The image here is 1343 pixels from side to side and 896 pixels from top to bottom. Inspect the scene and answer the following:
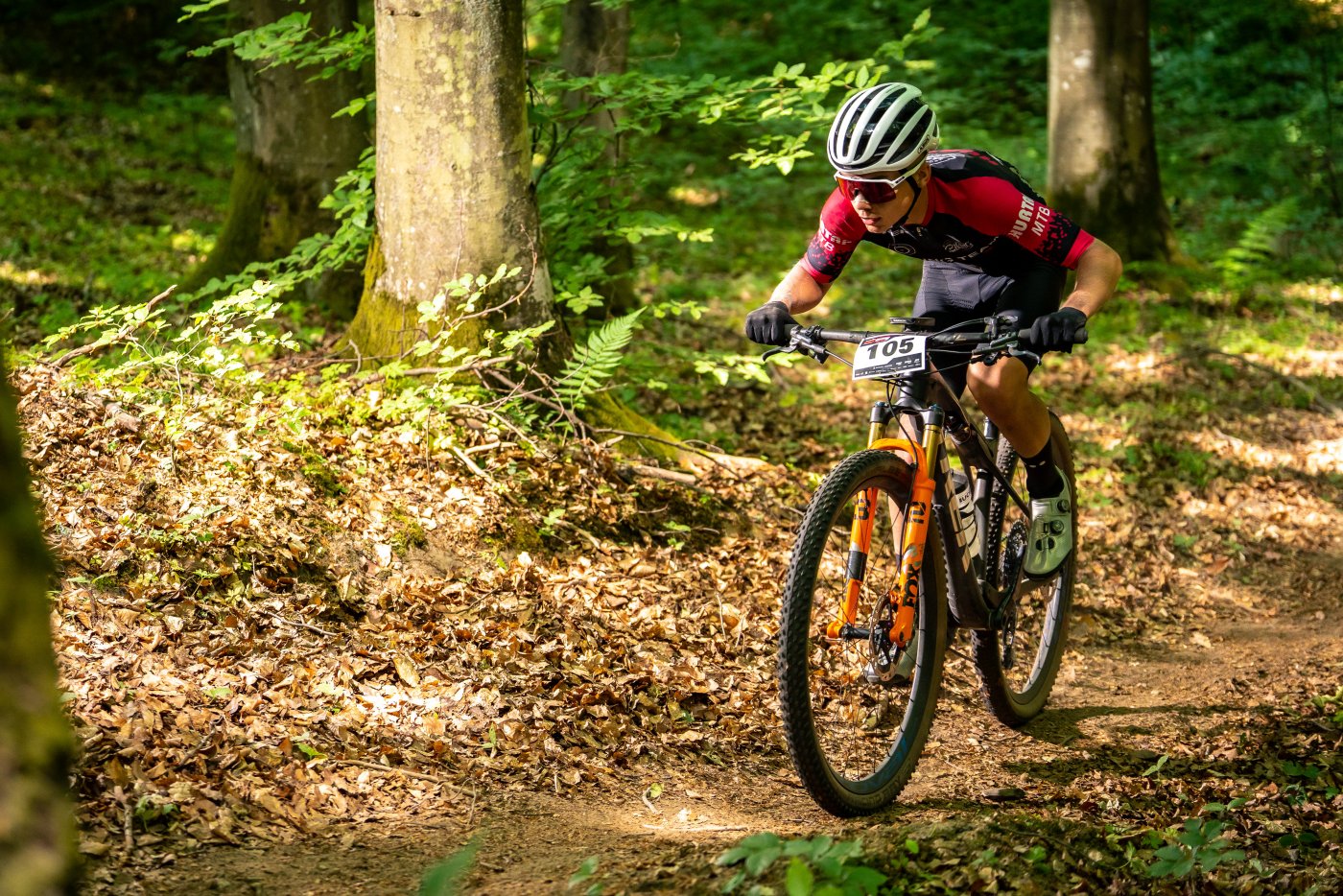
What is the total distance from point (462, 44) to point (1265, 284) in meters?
10.2

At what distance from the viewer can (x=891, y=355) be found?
381 cm

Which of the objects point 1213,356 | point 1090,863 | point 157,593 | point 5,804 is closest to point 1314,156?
point 1213,356

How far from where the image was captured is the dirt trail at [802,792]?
9.98ft

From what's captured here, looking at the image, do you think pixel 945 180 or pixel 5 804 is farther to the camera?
pixel 945 180

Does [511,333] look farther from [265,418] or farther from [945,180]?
[945,180]

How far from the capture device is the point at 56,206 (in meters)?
11.9

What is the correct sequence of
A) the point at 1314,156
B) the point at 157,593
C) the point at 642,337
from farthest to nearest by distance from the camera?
the point at 1314,156, the point at 642,337, the point at 157,593

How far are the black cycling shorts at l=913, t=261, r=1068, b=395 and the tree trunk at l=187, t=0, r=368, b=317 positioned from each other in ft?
16.8

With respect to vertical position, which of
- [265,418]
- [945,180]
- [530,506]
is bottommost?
[530,506]

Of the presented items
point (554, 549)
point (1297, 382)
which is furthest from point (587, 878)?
point (1297, 382)

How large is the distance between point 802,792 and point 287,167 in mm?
6508

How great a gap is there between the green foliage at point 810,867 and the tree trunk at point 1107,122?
1012 cm

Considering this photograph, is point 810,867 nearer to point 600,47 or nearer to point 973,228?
point 973,228

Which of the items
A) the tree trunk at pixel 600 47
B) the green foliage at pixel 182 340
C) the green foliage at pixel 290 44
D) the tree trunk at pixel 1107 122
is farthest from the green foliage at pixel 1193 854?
the tree trunk at pixel 1107 122
